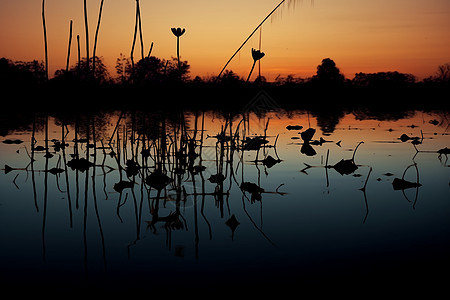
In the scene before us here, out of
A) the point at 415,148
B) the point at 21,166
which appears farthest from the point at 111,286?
the point at 415,148

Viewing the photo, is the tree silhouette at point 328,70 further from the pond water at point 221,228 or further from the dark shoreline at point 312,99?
the pond water at point 221,228

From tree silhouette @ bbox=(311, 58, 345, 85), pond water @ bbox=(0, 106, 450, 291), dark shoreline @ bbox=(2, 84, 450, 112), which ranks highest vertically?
tree silhouette @ bbox=(311, 58, 345, 85)

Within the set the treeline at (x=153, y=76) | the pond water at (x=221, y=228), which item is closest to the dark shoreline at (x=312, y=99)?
the treeline at (x=153, y=76)

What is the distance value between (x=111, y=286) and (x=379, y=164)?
4114 millimetres

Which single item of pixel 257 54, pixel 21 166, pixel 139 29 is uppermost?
pixel 139 29

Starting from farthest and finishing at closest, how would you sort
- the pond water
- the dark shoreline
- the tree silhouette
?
the tree silhouette < the dark shoreline < the pond water

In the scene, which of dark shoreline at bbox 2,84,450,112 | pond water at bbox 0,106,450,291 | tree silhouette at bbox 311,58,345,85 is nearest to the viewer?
pond water at bbox 0,106,450,291

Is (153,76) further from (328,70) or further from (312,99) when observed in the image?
(328,70)

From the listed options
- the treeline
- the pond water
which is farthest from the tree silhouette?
the pond water

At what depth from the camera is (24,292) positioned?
1.72 m

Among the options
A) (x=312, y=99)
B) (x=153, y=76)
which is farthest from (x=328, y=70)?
(x=153, y=76)

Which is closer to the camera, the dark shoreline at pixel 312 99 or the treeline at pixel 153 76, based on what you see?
the treeline at pixel 153 76

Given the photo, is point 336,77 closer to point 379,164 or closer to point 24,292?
point 379,164

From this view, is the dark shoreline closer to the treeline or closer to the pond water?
the treeline
